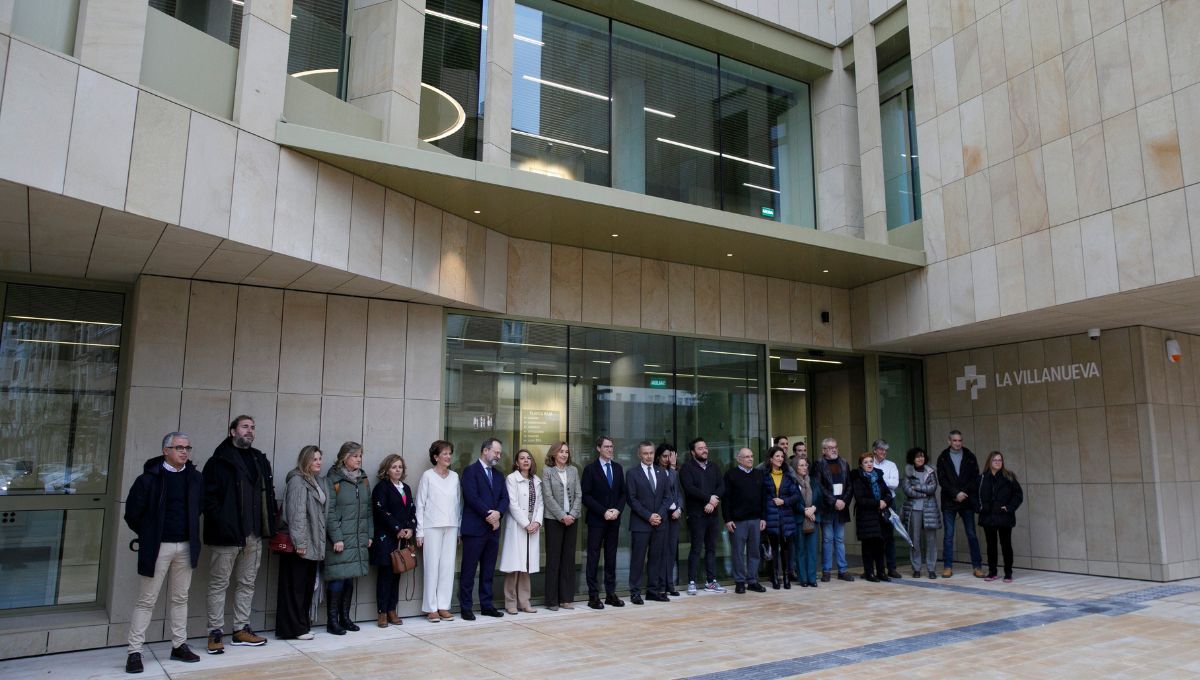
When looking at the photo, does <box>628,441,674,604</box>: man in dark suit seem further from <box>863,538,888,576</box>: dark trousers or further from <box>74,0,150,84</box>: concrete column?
<box>74,0,150,84</box>: concrete column

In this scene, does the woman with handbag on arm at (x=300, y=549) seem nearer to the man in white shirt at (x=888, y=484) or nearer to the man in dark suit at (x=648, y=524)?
the man in dark suit at (x=648, y=524)

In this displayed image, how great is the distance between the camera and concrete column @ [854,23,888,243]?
37.4ft

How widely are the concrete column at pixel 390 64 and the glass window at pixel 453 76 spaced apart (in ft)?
1.57

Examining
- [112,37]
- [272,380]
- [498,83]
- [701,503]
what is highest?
[498,83]

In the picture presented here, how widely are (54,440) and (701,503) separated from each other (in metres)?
6.67

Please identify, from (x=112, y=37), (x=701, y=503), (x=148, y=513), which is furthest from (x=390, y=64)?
(x=701, y=503)

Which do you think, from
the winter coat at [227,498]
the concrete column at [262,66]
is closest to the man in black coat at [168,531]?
the winter coat at [227,498]

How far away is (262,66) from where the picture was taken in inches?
257

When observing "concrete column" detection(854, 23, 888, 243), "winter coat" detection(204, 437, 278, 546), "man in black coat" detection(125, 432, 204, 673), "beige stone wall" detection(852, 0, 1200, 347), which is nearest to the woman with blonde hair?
"winter coat" detection(204, 437, 278, 546)

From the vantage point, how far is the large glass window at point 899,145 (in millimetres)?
11250

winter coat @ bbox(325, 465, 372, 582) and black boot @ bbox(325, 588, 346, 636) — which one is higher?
winter coat @ bbox(325, 465, 372, 582)

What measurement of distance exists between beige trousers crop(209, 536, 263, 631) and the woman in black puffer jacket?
8905 millimetres

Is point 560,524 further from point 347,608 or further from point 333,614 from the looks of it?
point 333,614

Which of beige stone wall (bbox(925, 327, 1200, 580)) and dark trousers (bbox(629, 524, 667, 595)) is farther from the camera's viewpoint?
beige stone wall (bbox(925, 327, 1200, 580))
